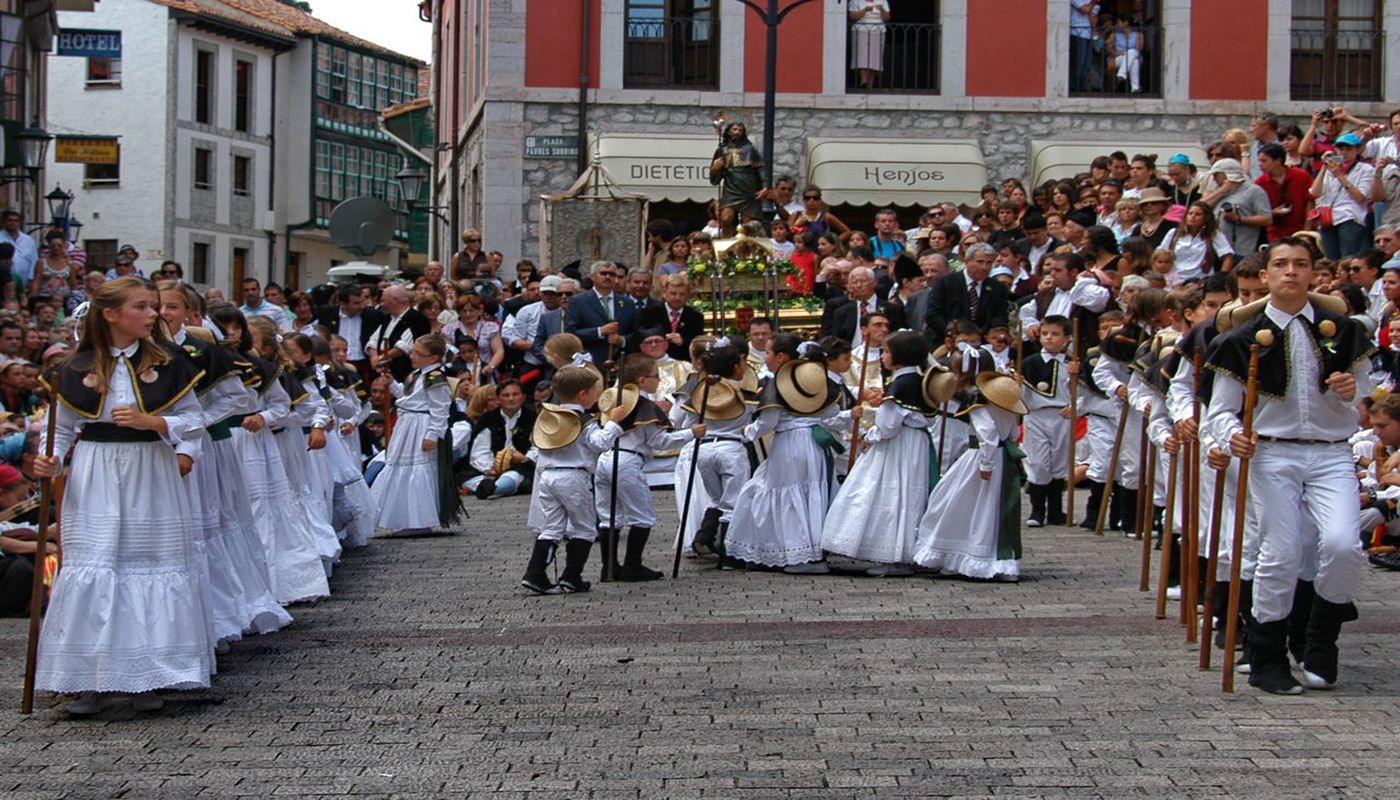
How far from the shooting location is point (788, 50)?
28094 mm

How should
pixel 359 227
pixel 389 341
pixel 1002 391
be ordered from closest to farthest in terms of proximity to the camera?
pixel 1002 391 → pixel 359 227 → pixel 389 341

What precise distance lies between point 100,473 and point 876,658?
3.66 metres

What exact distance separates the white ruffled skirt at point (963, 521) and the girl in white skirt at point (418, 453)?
14.6 ft

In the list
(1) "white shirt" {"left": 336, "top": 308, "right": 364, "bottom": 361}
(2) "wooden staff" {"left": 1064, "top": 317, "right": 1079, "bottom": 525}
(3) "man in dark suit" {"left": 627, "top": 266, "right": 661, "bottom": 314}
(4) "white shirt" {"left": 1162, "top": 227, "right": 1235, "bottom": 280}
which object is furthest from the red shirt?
(1) "white shirt" {"left": 336, "top": 308, "right": 364, "bottom": 361}

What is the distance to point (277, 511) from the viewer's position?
1075 cm

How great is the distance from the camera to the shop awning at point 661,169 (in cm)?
2680

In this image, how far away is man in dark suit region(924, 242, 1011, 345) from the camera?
16.5 m

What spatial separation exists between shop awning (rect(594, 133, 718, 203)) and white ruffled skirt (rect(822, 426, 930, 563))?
15.0 meters

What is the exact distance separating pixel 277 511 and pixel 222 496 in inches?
54.2

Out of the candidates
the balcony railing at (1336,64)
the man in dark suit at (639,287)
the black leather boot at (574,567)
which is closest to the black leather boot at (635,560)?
the black leather boot at (574,567)

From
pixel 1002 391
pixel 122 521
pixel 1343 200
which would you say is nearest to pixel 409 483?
pixel 1002 391

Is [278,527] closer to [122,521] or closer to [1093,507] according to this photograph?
[122,521]

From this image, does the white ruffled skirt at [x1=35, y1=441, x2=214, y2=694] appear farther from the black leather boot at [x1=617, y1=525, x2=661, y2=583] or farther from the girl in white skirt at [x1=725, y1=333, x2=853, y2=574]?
the girl in white skirt at [x1=725, y1=333, x2=853, y2=574]

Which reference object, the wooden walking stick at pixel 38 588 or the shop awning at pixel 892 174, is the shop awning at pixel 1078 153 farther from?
the wooden walking stick at pixel 38 588
